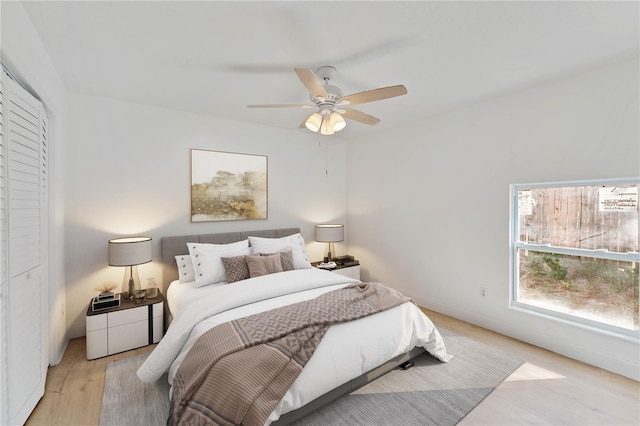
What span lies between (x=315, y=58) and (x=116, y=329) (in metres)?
2.99

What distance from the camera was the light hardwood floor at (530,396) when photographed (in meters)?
1.96

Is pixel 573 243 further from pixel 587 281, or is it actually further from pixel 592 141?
pixel 592 141

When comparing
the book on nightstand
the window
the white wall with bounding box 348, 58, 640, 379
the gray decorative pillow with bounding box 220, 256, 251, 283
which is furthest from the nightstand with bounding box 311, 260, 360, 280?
the book on nightstand

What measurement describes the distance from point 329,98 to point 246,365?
6.45 feet

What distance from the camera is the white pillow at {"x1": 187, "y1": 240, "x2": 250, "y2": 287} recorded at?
10.1 feet

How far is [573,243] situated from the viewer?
2.79m

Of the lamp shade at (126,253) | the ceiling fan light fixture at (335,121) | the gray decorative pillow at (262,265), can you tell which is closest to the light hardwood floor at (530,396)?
the lamp shade at (126,253)

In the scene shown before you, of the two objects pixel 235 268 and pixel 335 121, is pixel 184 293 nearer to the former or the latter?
pixel 235 268

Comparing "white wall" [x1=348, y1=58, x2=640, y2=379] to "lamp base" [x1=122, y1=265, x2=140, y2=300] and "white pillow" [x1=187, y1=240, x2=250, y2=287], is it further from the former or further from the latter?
"lamp base" [x1=122, y1=265, x2=140, y2=300]

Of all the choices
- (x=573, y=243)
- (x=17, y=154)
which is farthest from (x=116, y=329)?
(x=573, y=243)

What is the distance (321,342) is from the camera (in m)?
1.97

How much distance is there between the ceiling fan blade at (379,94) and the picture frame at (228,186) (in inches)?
80.5

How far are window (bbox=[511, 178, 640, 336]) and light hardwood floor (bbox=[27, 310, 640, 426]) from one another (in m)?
0.50

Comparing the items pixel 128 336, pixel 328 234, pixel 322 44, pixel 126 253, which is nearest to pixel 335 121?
pixel 322 44
